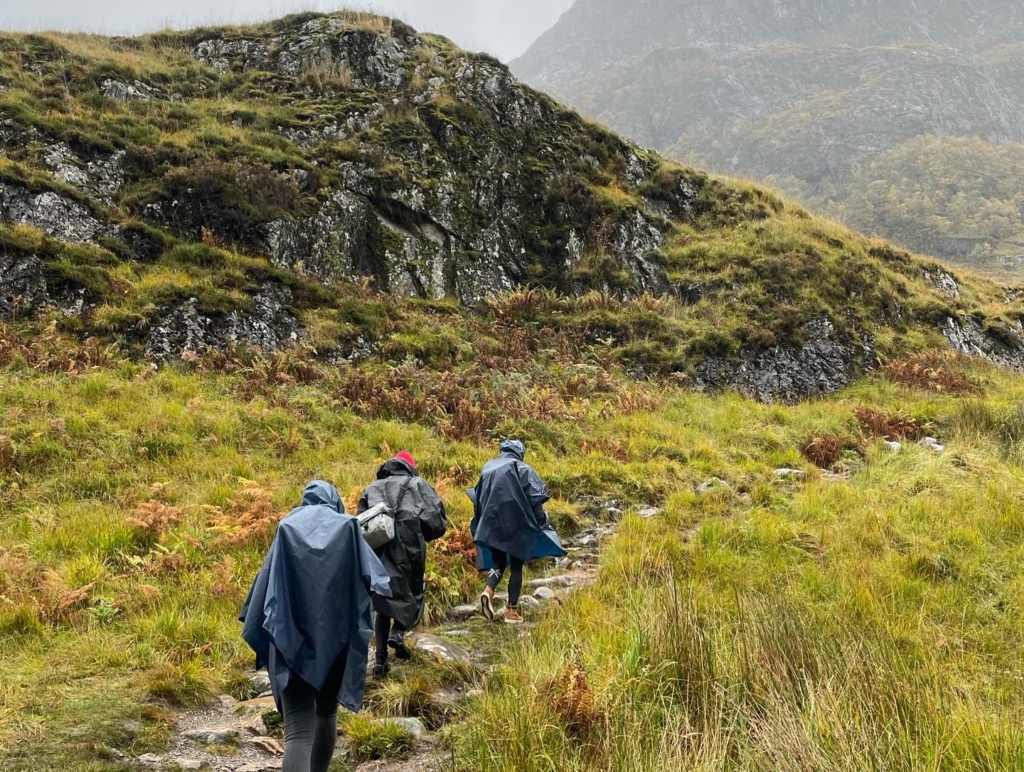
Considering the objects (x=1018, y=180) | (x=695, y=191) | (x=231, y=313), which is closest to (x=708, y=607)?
(x=231, y=313)

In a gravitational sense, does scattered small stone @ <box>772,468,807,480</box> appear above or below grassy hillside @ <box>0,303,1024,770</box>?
below

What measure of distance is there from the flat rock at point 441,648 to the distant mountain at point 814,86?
48880 millimetres

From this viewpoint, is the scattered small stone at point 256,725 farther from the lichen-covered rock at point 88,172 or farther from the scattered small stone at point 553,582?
the lichen-covered rock at point 88,172

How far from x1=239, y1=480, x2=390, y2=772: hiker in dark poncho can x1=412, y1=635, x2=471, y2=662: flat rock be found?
1689mm

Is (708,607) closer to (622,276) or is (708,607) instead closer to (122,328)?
(122,328)

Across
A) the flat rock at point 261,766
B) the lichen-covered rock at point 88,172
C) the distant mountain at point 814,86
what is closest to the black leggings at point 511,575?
the flat rock at point 261,766

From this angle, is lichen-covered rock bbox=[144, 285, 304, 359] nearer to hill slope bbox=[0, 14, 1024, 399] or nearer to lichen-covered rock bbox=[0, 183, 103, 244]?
hill slope bbox=[0, 14, 1024, 399]

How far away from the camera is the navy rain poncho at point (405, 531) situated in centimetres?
500

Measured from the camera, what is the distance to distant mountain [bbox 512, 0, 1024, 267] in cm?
6125

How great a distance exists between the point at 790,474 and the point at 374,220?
12.1 metres

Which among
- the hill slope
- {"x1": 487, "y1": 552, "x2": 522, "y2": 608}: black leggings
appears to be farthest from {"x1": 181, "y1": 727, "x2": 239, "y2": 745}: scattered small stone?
the hill slope

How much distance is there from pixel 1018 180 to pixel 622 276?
59800mm

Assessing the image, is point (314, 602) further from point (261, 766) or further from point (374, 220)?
point (374, 220)

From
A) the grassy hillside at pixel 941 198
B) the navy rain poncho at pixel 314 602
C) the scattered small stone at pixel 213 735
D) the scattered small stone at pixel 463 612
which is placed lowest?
the scattered small stone at pixel 463 612
